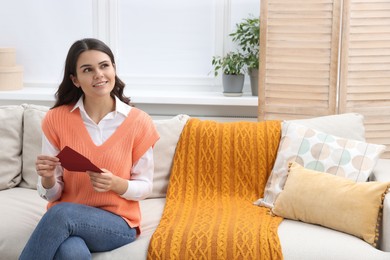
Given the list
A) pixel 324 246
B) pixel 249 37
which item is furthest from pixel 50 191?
pixel 249 37

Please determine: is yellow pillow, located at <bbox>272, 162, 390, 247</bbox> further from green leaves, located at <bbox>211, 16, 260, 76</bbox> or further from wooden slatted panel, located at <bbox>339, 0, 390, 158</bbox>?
green leaves, located at <bbox>211, 16, 260, 76</bbox>

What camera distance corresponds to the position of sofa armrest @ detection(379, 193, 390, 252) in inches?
93.8

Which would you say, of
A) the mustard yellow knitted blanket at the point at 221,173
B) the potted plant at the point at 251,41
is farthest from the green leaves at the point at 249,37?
the mustard yellow knitted blanket at the point at 221,173

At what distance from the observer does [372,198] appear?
246 cm

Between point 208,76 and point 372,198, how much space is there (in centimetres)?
172

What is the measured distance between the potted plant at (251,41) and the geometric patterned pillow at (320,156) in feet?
3.02

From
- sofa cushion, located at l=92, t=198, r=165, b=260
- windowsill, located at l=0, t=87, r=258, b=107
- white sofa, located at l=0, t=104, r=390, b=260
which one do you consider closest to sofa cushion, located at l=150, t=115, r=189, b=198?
white sofa, located at l=0, t=104, r=390, b=260

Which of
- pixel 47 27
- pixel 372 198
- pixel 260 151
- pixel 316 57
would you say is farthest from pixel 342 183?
pixel 47 27

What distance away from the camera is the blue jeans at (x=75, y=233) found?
2.15 metres

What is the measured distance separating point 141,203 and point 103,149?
0.52 m

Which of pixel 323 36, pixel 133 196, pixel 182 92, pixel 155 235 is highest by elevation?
pixel 323 36

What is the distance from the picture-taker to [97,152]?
7.82ft

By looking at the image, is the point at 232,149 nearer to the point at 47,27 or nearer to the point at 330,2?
the point at 330,2

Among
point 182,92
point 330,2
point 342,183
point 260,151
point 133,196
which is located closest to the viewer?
point 133,196
